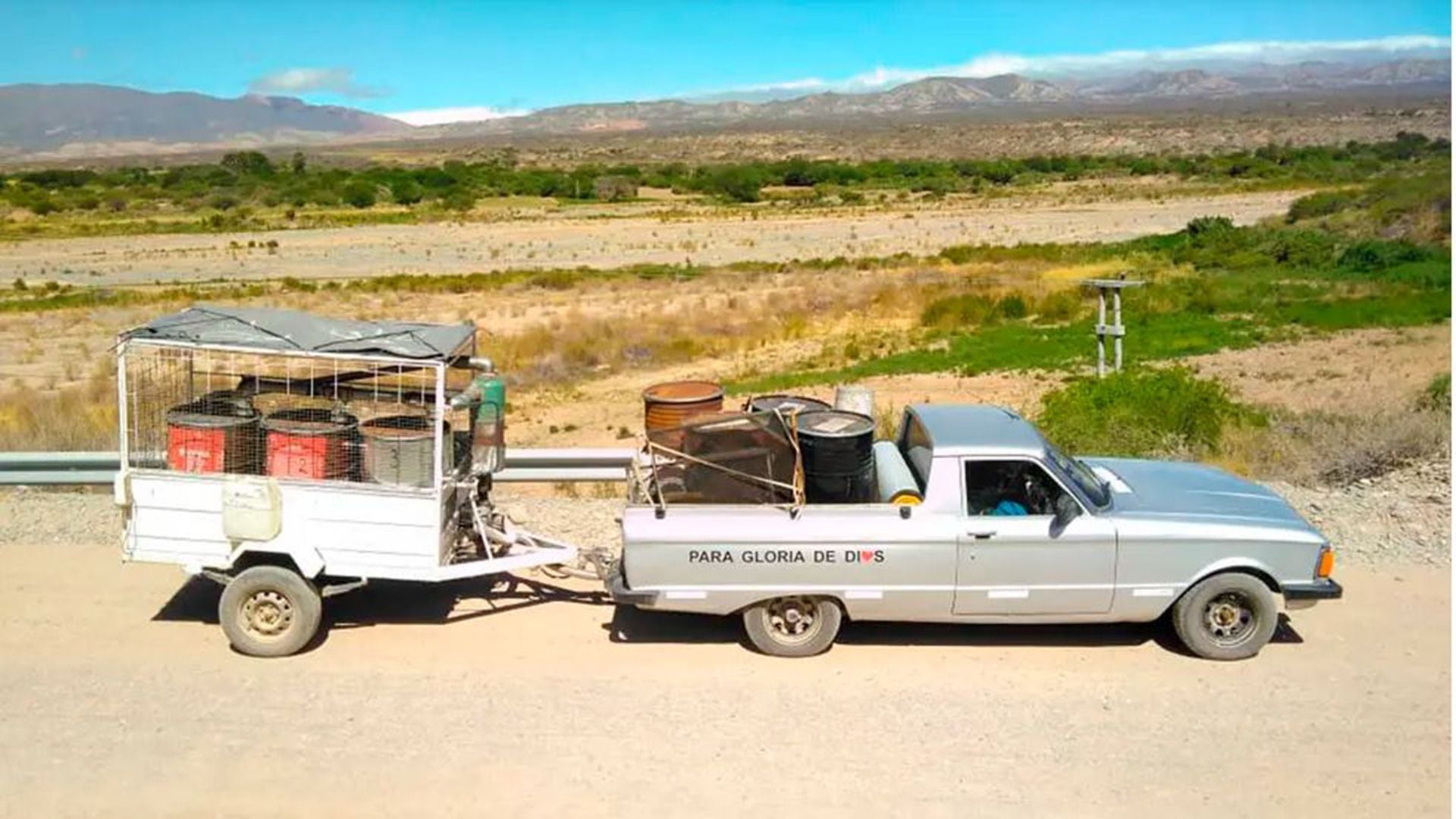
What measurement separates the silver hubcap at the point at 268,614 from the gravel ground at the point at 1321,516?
2.82 metres

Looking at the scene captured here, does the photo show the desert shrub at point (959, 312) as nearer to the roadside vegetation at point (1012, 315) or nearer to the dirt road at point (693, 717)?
the roadside vegetation at point (1012, 315)

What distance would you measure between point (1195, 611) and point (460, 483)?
4934 mm

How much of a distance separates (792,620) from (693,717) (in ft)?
3.97

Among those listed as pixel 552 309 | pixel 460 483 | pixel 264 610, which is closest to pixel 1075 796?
pixel 460 483

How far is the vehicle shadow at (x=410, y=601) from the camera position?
30.7 ft

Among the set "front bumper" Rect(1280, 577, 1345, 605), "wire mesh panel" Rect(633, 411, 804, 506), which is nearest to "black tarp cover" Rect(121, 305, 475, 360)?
"wire mesh panel" Rect(633, 411, 804, 506)

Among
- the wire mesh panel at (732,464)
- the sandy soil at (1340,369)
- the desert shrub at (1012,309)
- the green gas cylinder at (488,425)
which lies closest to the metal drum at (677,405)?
the wire mesh panel at (732,464)

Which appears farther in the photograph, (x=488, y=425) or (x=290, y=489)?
(x=488, y=425)

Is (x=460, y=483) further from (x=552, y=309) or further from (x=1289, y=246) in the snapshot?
(x=1289, y=246)

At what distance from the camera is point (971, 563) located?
8320 millimetres

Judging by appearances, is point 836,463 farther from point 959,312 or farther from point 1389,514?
point 959,312

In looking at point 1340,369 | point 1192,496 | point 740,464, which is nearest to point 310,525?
point 740,464

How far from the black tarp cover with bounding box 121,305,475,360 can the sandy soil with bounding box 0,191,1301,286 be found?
40796mm

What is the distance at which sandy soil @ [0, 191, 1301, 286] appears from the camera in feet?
168
